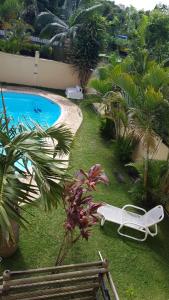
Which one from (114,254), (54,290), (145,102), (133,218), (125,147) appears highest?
(145,102)

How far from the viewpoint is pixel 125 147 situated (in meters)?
9.27

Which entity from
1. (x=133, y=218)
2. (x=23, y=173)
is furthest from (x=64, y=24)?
(x=23, y=173)

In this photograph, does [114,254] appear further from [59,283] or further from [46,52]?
[46,52]

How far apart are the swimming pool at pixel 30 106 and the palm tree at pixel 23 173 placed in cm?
924

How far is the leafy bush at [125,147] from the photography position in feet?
30.3

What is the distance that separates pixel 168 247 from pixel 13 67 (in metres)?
12.2

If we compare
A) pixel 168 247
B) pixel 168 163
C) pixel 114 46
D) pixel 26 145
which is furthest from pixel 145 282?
pixel 114 46

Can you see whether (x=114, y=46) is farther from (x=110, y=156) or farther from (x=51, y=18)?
(x=110, y=156)

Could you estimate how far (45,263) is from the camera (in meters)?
5.08

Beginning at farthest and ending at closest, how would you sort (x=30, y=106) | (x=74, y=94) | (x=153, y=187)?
(x=74, y=94), (x=30, y=106), (x=153, y=187)

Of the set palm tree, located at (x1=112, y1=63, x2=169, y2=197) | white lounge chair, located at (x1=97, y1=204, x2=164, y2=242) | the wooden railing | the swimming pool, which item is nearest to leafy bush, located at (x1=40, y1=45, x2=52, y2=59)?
the swimming pool

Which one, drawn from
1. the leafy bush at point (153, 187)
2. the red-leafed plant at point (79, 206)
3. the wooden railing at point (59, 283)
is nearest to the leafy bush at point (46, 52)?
the leafy bush at point (153, 187)

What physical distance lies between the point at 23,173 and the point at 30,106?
10.8m

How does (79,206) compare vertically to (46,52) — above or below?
below
